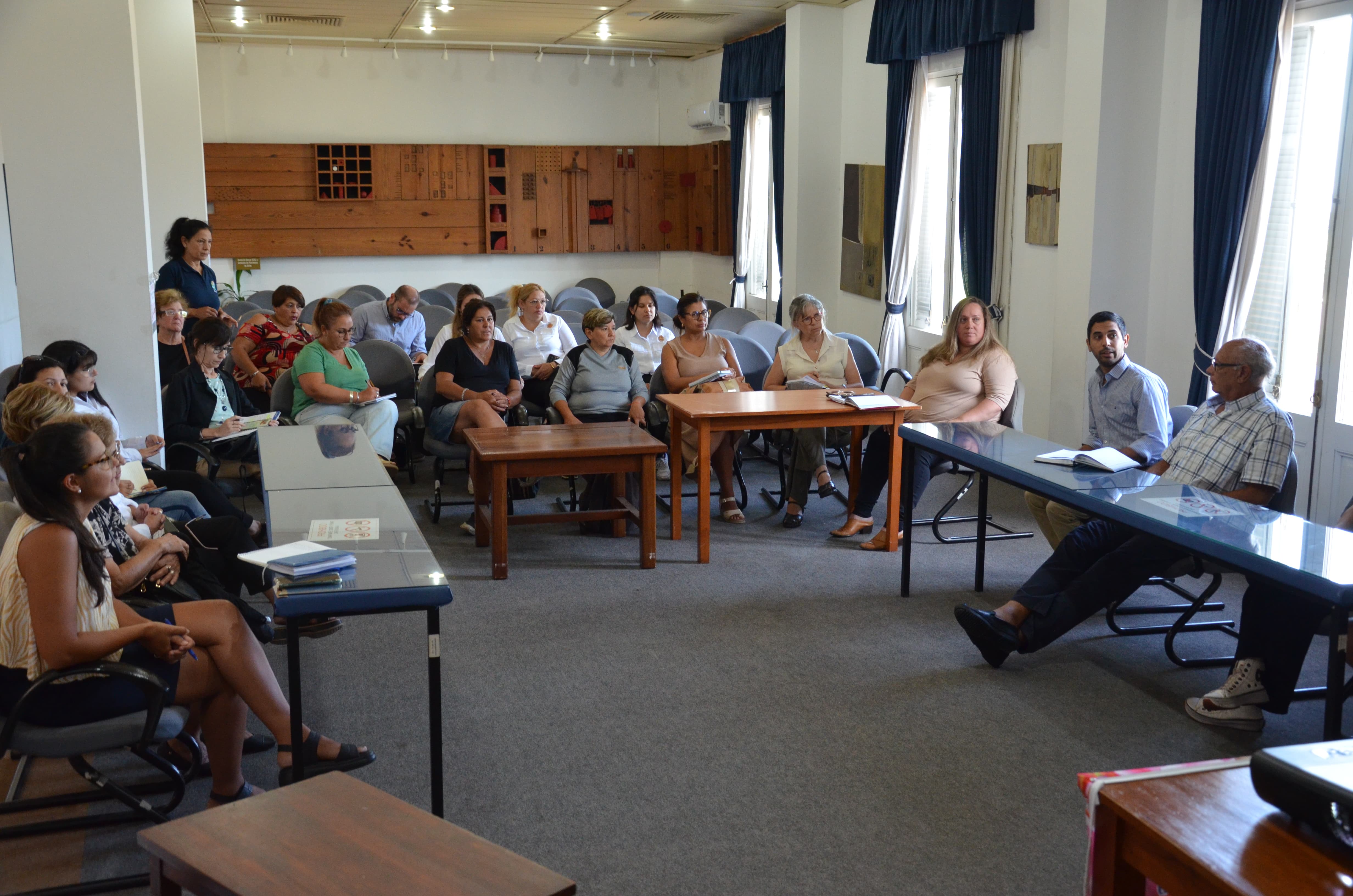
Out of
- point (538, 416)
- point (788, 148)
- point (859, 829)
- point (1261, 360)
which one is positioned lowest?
point (859, 829)

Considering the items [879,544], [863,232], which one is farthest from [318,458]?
[863,232]

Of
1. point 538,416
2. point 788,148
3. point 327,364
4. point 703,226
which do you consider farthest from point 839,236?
point 327,364

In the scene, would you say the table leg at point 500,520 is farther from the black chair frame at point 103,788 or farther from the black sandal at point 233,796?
the black sandal at point 233,796

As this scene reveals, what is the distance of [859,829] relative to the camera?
3.01 meters

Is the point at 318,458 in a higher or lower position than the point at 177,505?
higher

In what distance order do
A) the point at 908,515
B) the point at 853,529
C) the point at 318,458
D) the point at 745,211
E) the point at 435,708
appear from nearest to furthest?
the point at 435,708 < the point at 318,458 < the point at 908,515 < the point at 853,529 < the point at 745,211

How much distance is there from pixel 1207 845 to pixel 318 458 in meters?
3.51

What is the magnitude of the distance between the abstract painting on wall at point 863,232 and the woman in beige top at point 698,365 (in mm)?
2770

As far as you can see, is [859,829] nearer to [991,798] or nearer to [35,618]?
[991,798]

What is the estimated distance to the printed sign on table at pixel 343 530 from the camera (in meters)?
3.23

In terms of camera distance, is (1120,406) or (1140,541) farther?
(1120,406)

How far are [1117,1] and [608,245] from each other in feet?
25.3

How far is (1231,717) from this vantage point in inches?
141

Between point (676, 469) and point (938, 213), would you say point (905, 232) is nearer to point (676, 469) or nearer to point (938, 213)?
point (938, 213)
